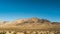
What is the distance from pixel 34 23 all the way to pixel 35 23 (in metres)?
2.31

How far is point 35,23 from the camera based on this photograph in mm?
197250

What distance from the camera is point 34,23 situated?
19938 centimetres
